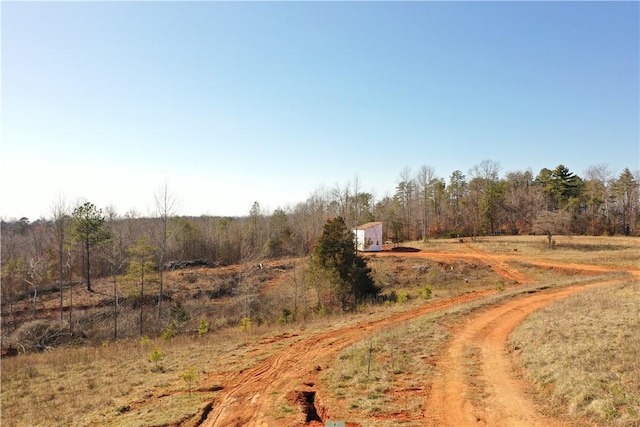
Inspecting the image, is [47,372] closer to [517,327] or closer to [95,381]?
[95,381]

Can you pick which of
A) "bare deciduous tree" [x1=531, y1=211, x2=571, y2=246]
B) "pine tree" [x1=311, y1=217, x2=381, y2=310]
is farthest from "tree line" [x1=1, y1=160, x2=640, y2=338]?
"pine tree" [x1=311, y1=217, x2=381, y2=310]

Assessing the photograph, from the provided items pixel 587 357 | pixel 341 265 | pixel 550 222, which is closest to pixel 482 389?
pixel 587 357

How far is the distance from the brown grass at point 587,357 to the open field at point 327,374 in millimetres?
57

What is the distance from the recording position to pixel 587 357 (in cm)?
1010

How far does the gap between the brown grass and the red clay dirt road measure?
0.66m

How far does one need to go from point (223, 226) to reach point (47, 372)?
2085 inches

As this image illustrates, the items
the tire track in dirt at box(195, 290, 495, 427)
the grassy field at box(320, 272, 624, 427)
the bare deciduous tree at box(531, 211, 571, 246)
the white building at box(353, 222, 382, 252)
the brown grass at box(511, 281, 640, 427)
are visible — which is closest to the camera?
the brown grass at box(511, 281, 640, 427)

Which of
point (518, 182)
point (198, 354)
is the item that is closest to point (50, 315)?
point (198, 354)

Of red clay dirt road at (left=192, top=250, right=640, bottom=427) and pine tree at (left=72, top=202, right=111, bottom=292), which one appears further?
pine tree at (left=72, top=202, right=111, bottom=292)

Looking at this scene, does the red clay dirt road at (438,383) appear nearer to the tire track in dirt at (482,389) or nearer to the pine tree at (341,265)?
the tire track in dirt at (482,389)

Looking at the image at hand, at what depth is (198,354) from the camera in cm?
1556

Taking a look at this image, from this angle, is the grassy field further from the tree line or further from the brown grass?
the tree line

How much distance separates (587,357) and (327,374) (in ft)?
24.1

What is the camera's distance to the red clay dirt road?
830 centimetres
